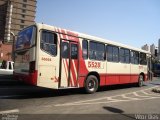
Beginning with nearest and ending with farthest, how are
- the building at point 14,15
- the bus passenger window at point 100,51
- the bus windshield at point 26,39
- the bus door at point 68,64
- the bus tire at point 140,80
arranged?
1. the bus windshield at point 26,39
2. the bus door at point 68,64
3. the bus passenger window at point 100,51
4. the bus tire at point 140,80
5. the building at point 14,15

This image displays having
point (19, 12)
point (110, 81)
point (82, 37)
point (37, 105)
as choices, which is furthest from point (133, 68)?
point (19, 12)

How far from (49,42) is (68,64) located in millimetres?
1489

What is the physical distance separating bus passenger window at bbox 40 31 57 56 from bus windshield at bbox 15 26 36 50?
0.44m

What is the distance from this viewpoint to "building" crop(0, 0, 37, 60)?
82.6 m

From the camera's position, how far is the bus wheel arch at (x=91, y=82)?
38.8 ft

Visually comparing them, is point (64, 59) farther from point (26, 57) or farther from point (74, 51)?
point (26, 57)

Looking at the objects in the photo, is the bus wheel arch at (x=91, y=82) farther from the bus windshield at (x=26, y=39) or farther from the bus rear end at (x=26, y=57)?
the bus windshield at (x=26, y=39)

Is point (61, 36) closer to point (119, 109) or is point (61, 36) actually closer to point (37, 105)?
point (37, 105)

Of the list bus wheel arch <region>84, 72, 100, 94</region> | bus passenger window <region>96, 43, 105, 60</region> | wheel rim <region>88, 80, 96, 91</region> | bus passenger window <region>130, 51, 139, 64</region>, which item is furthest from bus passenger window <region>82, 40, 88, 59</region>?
bus passenger window <region>130, 51, 139, 64</region>

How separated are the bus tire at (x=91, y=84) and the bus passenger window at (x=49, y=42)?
2.77 meters

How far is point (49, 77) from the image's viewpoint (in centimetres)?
977

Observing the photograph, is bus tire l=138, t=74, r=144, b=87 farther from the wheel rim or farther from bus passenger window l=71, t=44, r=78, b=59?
bus passenger window l=71, t=44, r=78, b=59

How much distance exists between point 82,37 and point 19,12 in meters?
82.4

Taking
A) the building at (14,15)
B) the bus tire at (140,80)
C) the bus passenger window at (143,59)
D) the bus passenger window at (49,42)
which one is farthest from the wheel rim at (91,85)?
the building at (14,15)
